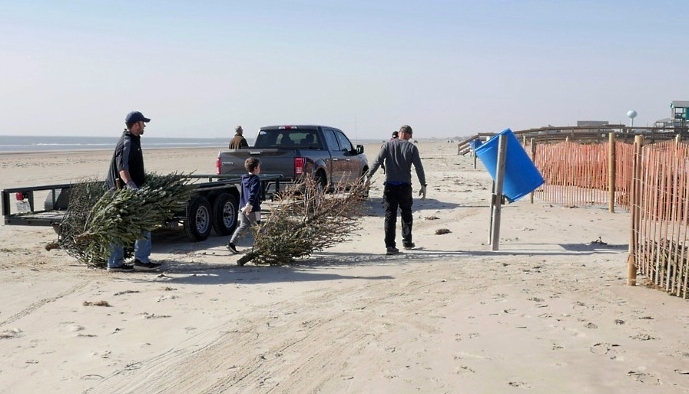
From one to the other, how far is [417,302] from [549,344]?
5.77ft

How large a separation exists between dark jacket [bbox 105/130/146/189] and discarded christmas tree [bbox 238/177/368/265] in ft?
5.27

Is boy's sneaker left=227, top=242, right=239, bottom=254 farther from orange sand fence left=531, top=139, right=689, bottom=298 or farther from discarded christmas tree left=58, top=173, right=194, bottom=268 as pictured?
orange sand fence left=531, top=139, right=689, bottom=298

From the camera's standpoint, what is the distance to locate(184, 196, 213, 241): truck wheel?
11961mm

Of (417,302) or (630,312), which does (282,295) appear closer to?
(417,302)

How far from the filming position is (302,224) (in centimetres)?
1009

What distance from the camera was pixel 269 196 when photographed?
568 inches

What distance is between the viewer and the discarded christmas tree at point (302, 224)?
9.87 metres

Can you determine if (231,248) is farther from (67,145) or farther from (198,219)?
(67,145)

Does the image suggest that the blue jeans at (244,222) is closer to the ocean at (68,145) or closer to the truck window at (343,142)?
the truck window at (343,142)

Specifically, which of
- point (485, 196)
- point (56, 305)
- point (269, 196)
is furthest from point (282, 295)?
point (485, 196)

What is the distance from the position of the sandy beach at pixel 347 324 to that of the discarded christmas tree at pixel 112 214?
36 cm

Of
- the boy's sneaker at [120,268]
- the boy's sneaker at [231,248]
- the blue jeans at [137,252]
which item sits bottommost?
the boy's sneaker at [120,268]

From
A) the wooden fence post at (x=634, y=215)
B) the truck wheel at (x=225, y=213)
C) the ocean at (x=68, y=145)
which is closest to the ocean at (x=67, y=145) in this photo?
the ocean at (x=68, y=145)

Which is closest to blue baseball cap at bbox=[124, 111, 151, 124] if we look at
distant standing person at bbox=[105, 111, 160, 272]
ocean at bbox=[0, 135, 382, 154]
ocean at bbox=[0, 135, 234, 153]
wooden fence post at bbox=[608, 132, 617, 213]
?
distant standing person at bbox=[105, 111, 160, 272]
